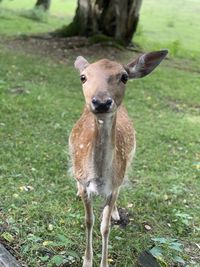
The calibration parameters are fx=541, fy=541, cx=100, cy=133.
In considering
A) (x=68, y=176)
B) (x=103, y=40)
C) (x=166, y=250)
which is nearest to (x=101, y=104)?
(x=166, y=250)

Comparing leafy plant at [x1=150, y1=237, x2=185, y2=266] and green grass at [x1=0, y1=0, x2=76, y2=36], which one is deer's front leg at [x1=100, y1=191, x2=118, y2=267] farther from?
green grass at [x1=0, y1=0, x2=76, y2=36]

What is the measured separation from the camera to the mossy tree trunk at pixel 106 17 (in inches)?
525

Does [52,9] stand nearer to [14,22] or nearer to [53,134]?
[14,22]

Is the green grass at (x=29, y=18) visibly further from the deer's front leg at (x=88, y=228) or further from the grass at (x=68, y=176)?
the deer's front leg at (x=88, y=228)

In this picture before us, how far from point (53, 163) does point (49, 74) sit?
14.2 feet

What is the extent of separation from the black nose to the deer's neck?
1.07ft

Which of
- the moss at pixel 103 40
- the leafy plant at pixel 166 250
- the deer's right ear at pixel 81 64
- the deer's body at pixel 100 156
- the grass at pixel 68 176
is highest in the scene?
the deer's right ear at pixel 81 64

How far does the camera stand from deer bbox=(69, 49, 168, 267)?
11.6 feet

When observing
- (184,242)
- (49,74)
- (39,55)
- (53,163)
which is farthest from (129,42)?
(184,242)

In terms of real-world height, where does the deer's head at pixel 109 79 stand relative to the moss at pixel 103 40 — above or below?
above

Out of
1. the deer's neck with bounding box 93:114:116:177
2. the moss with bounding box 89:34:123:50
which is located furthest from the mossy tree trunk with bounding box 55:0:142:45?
the deer's neck with bounding box 93:114:116:177

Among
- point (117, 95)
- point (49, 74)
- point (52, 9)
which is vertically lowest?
point (52, 9)

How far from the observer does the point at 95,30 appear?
13492mm

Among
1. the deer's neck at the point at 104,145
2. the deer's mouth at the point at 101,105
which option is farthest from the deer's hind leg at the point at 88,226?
the deer's mouth at the point at 101,105
